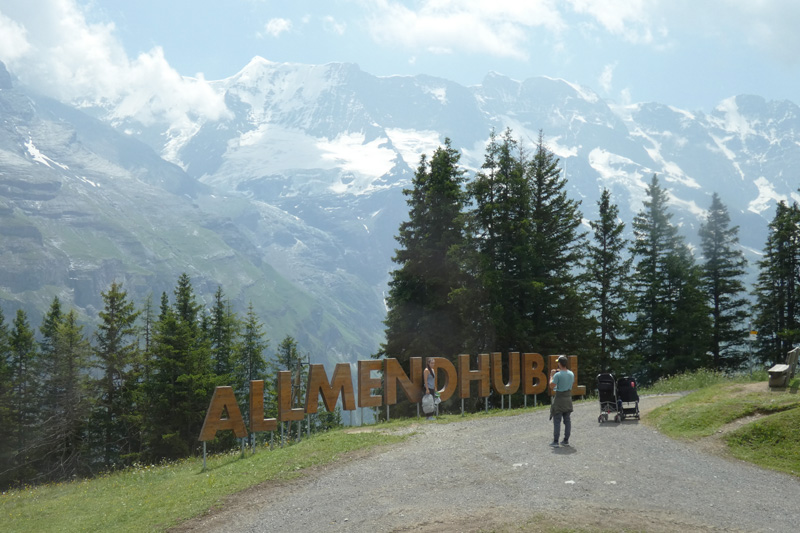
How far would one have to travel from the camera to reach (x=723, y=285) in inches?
1978

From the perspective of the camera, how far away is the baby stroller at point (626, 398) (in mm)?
19641

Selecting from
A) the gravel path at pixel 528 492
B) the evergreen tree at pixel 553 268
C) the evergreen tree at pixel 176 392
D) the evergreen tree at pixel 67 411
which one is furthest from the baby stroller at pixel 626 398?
the evergreen tree at pixel 67 411

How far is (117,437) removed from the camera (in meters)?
48.7

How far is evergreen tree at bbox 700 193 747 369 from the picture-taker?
161ft

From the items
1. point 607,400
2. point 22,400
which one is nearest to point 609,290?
point 607,400

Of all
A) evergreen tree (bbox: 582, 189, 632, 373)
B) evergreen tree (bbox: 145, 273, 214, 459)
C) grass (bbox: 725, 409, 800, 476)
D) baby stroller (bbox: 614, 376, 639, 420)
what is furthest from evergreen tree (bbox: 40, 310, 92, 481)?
grass (bbox: 725, 409, 800, 476)

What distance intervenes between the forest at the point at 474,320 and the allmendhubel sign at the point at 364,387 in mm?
5083

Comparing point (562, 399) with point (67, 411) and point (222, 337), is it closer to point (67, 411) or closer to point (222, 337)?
point (67, 411)

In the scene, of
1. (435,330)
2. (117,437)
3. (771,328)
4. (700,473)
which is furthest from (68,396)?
(771,328)

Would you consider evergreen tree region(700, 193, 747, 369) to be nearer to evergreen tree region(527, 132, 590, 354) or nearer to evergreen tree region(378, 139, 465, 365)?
evergreen tree region(527, 132, 590, 354)

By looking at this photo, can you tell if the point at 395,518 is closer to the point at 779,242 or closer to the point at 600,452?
the point at 600,452

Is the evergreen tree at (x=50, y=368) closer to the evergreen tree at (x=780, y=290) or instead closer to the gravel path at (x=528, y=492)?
the gravel path at (x=528, y=492)

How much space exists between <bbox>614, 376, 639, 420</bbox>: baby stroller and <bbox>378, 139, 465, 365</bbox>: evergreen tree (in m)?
16.9

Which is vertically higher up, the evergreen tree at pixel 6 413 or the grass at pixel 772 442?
the grass at pixel 772 442
